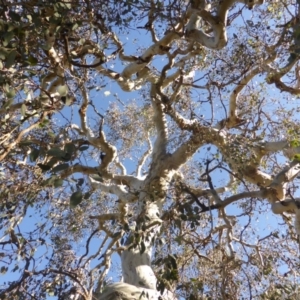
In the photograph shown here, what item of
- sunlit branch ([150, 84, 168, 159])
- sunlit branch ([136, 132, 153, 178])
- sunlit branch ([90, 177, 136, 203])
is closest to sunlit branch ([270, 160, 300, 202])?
sunlit branch ([90, 177, 136, 203])

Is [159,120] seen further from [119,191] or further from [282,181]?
[282,181]

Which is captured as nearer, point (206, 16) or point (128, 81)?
point (206, 16)

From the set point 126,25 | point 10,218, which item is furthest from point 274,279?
point 126,25

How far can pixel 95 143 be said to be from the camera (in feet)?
20.1

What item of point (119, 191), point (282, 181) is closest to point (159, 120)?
point (119, 191)

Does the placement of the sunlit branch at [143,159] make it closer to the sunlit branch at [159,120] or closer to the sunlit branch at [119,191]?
the sunlit branch at [119,191]

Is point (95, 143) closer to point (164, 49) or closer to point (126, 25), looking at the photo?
point (164, 49)

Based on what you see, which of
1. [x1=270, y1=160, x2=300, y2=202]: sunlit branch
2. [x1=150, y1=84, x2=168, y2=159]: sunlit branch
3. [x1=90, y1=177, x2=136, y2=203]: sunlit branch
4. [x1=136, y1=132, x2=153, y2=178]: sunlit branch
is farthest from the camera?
[x1=136, y1=132, x2=153, y2=178]: sunlit branch

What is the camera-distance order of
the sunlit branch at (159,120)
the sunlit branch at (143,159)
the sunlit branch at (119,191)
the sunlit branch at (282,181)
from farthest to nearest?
1. the sunlit branch at (143,159)
2. the sunlit branch at (159,120)
3. the sunlit branch at (119,191)
4. the sunlit branch at (282,181)

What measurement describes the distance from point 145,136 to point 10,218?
5609 mm

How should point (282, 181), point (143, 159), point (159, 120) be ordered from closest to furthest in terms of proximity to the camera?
point (282, 181) → point (159, 120) → point (143, 159)

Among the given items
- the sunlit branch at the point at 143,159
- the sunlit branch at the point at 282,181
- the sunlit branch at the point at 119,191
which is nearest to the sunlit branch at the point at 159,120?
the sunlit branch at the point at 119,191

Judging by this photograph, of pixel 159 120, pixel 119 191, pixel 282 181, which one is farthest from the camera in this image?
pixel 159 120

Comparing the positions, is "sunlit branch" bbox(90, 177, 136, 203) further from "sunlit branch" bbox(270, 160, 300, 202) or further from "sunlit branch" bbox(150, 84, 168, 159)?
"sunlit branch" bbox(270, 160, 300, 202)
